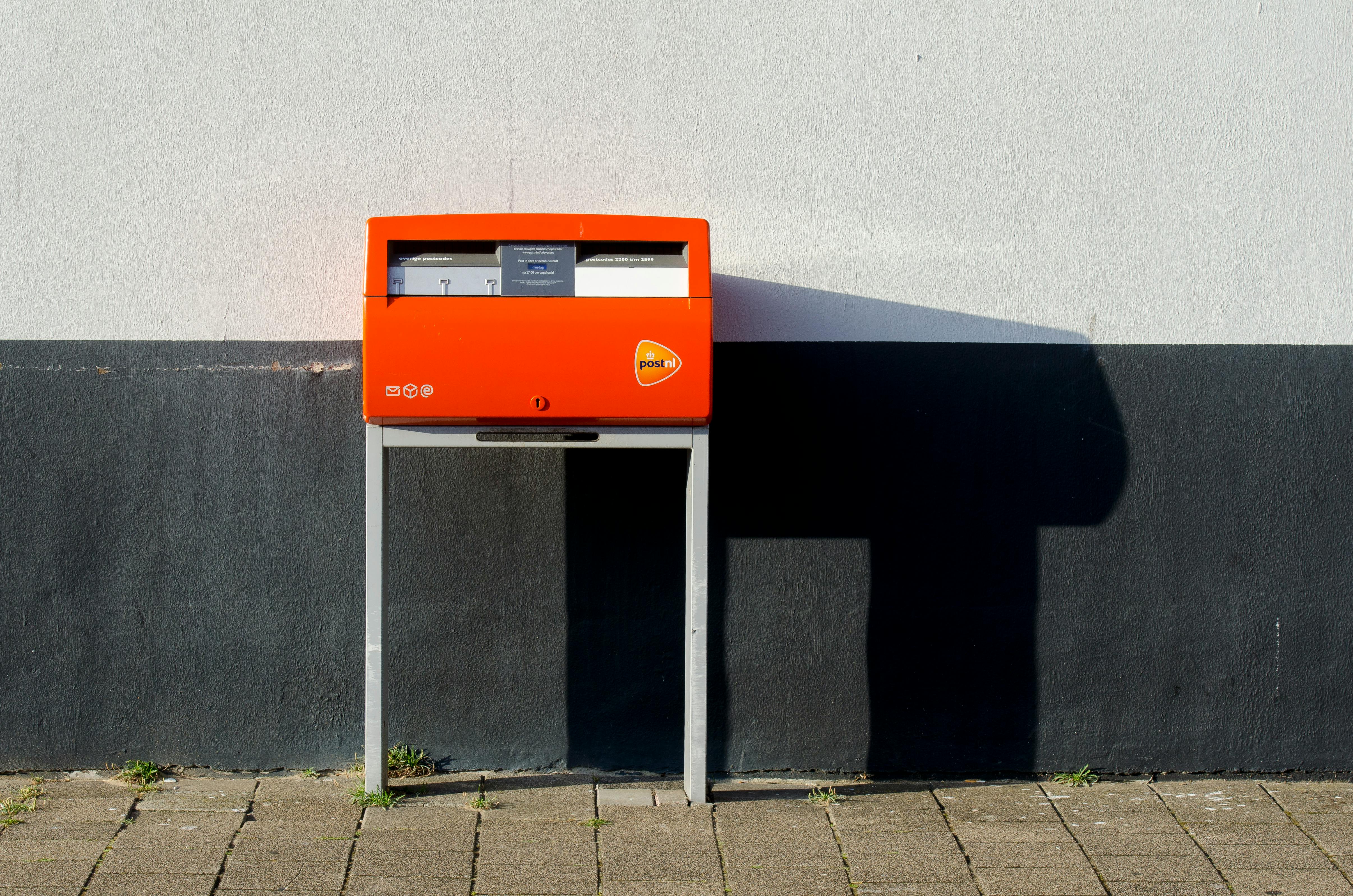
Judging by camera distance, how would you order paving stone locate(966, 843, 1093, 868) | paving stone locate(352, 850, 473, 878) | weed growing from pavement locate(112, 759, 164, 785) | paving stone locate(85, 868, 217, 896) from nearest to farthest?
paving stone locate(85, 868, 217, 896)
paving stone locate(352, 850, 473, 878)
paving stone locate(966, 843, 1093, 868)
weed growing from pavement locate(112, 759, 164, 785)

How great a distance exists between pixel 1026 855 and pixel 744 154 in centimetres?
253

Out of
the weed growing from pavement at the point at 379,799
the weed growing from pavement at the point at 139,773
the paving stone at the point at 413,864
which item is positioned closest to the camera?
the paving stone at the point at 413,864

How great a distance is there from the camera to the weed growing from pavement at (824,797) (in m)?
4.01

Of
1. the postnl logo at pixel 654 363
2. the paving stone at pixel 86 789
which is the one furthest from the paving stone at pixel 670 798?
the paving stone at pixel 86 789

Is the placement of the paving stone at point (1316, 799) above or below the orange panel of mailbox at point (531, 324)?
below

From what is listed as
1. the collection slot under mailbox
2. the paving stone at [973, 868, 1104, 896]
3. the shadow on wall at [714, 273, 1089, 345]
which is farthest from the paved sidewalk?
the collection slot under mailbox

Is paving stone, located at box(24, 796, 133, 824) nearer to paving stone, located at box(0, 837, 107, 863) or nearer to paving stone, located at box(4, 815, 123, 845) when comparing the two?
paving stone, located at box(4, 815, 123, 845)

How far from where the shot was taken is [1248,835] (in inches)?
149

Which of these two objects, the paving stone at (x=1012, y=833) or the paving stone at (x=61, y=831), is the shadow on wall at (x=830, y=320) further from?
the paving stone at (x=61, y=831)

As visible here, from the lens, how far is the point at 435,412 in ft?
11.5

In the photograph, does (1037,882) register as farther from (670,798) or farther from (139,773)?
(139,773)

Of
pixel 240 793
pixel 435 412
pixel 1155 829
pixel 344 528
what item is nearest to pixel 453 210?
pixel 435 412

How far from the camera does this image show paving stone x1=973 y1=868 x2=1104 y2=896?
338 centimetres

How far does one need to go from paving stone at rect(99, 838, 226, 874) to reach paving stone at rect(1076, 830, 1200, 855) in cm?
272
